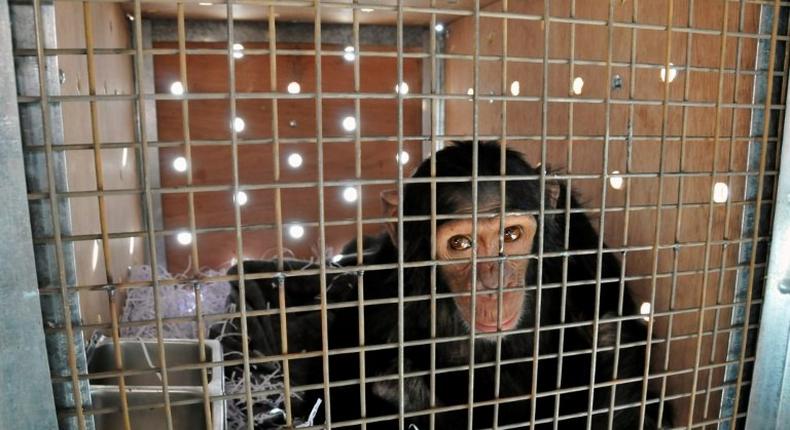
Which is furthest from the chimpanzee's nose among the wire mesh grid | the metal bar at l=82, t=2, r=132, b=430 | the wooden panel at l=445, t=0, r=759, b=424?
the metal bar at l=82, t=2, r=132, b=430

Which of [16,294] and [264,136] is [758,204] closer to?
[16,294]

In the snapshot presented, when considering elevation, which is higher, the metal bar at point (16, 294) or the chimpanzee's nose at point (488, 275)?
the metal bar at point (16, 294)

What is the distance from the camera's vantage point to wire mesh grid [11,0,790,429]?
26.2 inches

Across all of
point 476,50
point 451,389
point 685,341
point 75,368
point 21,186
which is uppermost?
point 476,50

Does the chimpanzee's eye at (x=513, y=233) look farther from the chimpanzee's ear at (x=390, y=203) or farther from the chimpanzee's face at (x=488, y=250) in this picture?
the chimpanzee's ear at (x=390, y=203)

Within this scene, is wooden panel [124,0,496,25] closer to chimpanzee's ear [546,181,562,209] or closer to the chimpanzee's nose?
chimpanzee's ear [546,181,562,209]

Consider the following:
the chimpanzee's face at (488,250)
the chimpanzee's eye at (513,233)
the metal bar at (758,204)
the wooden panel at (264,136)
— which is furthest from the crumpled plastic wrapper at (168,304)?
the metal bar at (758,204)

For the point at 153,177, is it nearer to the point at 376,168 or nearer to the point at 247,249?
the point at 247,249

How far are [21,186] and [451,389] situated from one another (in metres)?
0.97

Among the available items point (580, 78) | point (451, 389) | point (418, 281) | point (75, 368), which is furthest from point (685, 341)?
point (75, 368)

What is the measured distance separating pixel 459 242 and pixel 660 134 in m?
0.43

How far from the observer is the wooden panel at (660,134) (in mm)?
1005

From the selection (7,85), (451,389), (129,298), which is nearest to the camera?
(7,85)

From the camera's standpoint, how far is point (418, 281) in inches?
59.7
